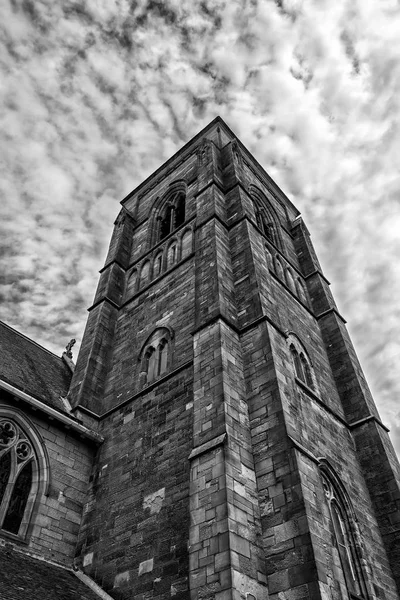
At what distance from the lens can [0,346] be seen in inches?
599

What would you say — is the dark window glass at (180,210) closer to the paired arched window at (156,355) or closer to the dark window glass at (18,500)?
the paired arched window at (156,355)

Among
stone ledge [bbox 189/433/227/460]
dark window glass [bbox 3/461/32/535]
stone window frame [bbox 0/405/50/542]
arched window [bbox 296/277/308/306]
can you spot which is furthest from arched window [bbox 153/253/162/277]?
stone ledge [bbox 189/433/227/460]

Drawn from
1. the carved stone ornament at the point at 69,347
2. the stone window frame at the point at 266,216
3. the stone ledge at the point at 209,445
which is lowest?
the stone ledge at the point at 209,445

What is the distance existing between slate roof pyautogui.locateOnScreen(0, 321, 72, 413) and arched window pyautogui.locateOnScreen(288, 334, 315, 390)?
22.4 feet

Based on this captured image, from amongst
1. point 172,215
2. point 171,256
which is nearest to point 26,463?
point 171,256

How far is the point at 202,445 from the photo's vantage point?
32.5 ft

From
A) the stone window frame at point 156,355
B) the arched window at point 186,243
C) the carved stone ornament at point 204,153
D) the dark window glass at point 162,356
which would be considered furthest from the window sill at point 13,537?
the carved stone ornament at point 204,153

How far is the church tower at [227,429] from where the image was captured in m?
8.58

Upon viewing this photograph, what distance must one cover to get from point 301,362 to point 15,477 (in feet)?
27.9

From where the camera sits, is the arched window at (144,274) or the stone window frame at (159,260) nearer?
the stone window frame at (159,260)

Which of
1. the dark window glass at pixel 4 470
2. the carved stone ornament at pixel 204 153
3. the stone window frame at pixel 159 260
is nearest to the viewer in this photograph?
the dark window glass at pixel 4 470

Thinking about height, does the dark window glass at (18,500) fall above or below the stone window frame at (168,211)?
below

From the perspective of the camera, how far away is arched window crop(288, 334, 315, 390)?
1428 centimetres

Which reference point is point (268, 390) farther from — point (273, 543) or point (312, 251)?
point (312, 251)
